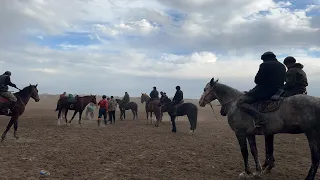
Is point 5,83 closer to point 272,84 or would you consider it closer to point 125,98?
point 272,84

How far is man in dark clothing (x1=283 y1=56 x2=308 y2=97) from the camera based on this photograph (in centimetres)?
755

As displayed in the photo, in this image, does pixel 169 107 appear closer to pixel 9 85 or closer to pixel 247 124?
pixel 9 85

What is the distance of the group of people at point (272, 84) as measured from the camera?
7.31 m

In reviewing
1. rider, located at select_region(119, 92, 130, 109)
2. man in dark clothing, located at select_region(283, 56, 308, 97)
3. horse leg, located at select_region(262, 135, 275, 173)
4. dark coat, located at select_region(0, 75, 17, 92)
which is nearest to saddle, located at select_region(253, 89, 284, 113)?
man in dark clothing, located at select_region(283, 56, 308, 97)

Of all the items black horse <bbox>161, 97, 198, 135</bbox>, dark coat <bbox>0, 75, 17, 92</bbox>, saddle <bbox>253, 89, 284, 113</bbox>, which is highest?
dark coat <bbox>0, 75, 17, 92</bbox>

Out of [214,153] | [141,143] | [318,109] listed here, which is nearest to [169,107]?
[141,143]

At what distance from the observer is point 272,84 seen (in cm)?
733

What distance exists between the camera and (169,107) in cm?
1903

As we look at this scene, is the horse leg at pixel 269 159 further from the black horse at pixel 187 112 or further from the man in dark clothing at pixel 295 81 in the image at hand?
the black horse at pixel 187 112

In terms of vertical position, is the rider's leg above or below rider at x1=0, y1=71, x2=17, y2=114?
below

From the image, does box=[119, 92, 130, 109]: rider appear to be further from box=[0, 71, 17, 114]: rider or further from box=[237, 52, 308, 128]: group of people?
box=[237, 52, 308, 128]: group of people

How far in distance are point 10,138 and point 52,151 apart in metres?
4.14

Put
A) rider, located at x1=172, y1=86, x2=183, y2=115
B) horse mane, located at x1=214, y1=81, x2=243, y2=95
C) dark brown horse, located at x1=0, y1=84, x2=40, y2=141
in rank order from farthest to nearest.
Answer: rider, located at x1=172, y1=86, x2=183, y2=115
dark brown horse, located at x1=0, y1=84, x2=40, y2=141
horse mane, located at x1=214, y1=81, x2=243, y2=95

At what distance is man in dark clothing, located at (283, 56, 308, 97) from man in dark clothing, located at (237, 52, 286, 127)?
0.32m
